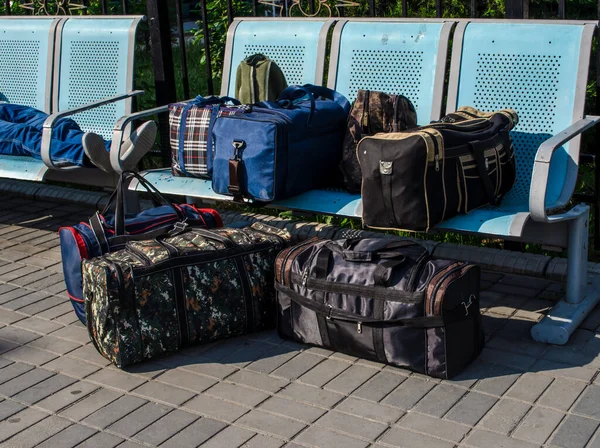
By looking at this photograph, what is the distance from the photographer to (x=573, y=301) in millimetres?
4141

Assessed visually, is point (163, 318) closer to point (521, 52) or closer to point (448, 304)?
point (448, 304)

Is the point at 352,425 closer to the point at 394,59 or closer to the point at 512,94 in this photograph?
the point at 512,94

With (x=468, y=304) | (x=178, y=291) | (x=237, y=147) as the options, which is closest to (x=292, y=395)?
(x=178, y=291)

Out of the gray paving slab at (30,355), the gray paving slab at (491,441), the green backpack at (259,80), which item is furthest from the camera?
the green backpack at (259,80)

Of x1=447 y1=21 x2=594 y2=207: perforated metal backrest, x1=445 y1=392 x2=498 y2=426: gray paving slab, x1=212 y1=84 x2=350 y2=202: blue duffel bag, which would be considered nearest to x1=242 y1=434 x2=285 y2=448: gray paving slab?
x1=445 y1=392 x2=498 y2=426: gray paving slab

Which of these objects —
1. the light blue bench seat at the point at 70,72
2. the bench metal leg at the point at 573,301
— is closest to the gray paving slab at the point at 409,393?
the bench metal leg at the point at 573,301

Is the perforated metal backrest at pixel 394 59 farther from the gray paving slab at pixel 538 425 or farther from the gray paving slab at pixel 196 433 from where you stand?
the gray paving slab at pixel 196 433

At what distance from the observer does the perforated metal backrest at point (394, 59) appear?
15.3 feet

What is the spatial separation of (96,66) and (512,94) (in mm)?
2730

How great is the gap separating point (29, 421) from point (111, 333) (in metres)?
0.52

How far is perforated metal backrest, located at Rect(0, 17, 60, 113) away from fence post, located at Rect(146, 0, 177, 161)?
77cm

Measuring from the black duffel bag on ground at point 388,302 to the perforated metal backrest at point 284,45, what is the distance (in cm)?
146

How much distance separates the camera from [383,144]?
12.7ft

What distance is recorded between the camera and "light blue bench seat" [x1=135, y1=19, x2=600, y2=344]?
3.98 m
